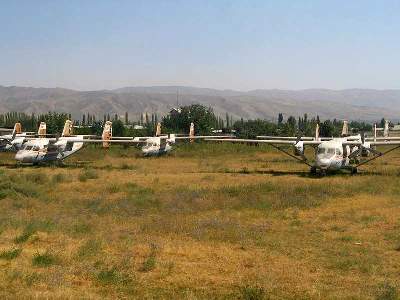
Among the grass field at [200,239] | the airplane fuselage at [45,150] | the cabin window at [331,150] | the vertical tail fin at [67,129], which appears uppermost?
the vertical tail fin at [67,129]

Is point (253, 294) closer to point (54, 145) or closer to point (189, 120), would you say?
point (54, 145)

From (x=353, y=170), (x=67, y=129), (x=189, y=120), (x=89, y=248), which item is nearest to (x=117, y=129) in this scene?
(x=189, y=120)

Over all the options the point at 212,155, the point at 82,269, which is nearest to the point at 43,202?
the point at 82,269

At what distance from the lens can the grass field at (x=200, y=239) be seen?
35.3ft

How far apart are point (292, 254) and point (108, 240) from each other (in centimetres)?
583

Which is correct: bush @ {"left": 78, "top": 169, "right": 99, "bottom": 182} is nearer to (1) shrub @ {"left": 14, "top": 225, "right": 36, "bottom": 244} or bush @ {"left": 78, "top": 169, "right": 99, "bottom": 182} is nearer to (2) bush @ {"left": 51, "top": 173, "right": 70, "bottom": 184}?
(2) bush @ {"left": 51, "top": 173, "right": 70, "bottom": 184}

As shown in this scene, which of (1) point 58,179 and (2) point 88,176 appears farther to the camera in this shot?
(2) point 88,176

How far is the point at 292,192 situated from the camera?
2583cm

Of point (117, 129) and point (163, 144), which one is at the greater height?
point (117, 129)

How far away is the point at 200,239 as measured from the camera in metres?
15.9

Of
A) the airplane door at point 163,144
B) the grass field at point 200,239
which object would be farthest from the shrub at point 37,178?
the airplane door at point 163,144

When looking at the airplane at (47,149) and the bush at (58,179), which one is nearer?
the bush at (58,179)

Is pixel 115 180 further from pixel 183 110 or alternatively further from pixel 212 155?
pixel 183 110

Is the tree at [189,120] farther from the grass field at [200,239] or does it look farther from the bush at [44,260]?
the bush at [44,260]
